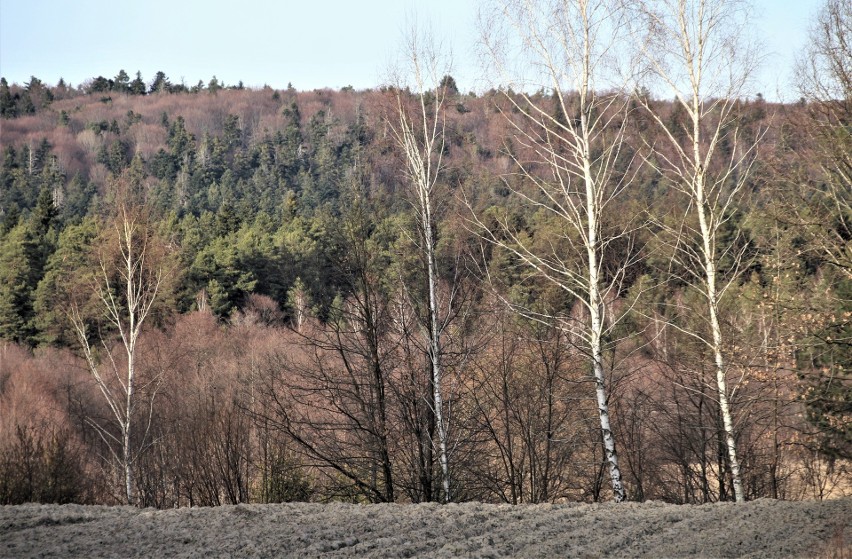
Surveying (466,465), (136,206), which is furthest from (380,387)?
(136,206)

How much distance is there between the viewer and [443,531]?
24.0 feet

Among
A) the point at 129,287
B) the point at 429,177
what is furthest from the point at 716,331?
the point at 129,287

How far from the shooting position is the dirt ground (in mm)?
6637

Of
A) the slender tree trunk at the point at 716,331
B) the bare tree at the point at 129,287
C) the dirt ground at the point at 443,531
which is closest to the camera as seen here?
the dirt ground at the point at 443,531

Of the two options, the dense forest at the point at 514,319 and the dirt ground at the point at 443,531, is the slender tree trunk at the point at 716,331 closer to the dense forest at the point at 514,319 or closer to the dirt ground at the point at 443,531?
the dense forest at the point at 514,319

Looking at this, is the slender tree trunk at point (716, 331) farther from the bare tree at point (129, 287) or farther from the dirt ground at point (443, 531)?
the bare tree at point (129, 287)

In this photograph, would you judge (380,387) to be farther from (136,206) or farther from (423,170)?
(136,206)

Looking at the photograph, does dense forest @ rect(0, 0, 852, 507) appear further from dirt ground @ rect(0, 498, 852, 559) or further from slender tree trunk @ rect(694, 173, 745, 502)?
dirt ground @ rect(0, 498, 852, 559)

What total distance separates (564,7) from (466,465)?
6.84m

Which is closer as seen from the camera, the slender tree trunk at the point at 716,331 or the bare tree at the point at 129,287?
the slender tree trunk at the point at 716,331

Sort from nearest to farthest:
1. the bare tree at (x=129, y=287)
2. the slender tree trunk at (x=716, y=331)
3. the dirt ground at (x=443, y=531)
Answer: the dirt ground at (x=443, y=531), the slender tree trunk at (x=716, y=331), the bare tree at (x=129, y=287)

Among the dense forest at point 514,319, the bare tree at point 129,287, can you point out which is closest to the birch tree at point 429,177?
the dense forest at point 514,319

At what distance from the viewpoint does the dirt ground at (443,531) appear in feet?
21.8

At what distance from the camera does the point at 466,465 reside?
489 inches
